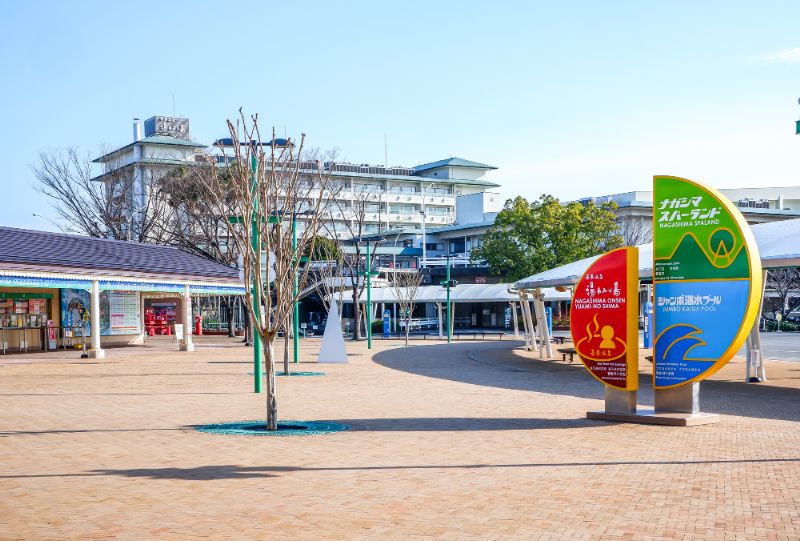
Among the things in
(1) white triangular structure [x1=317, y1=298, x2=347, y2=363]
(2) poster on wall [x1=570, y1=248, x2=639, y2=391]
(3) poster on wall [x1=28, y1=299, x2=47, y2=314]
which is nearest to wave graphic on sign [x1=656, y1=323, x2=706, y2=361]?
(2) poster on wall [x1=570, y1=248, x2=639, y2=391]

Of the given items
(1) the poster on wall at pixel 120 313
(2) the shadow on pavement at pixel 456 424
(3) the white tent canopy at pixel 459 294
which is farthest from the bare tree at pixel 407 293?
(2) the shadow on pavement at pixel 456 424

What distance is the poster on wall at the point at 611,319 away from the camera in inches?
542

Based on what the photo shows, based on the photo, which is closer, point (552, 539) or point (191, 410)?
point (552, 539)

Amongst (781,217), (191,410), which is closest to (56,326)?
(191,410)

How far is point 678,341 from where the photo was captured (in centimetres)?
1348

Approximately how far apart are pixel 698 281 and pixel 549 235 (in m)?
38.9

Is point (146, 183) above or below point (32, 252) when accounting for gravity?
above

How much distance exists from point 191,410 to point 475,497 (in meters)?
8.05

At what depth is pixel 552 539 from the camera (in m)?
6.73

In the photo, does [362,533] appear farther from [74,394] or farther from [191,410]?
[74,394]

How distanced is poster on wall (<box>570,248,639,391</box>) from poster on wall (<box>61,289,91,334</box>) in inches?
974

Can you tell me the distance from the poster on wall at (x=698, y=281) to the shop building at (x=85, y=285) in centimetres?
1960

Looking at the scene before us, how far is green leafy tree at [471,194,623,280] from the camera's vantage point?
5112 centimetres

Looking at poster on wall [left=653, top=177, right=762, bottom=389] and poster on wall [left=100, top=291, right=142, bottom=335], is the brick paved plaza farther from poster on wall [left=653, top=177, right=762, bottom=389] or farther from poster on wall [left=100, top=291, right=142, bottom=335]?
poster on wall [left=100, top=291, right=142, bottom=335]
